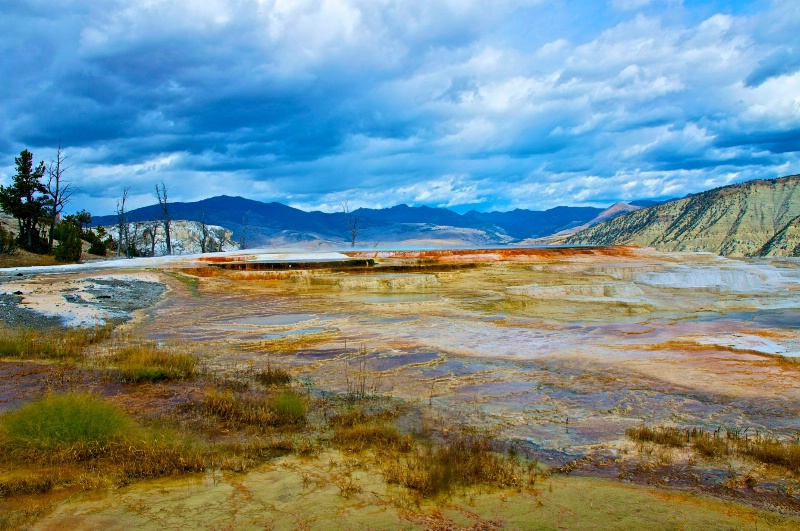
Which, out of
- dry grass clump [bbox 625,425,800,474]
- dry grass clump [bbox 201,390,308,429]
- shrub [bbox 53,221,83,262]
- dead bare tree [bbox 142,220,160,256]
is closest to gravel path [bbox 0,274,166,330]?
dry grass clump [bbox 201,390,308,429]

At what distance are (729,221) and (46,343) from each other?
432 ft

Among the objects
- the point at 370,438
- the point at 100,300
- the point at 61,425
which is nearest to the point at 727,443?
the point at 370,438

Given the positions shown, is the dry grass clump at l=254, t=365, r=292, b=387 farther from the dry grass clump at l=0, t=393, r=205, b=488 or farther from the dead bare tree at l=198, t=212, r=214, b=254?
the dead bare tree at l=198, t=212, r=214, b=254

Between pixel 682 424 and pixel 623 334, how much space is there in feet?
21.9

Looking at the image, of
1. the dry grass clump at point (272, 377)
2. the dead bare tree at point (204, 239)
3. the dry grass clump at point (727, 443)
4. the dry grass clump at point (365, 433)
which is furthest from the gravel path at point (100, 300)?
the dead bare tree at point (204, 239)

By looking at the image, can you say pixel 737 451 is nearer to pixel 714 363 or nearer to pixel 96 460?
pixel 714 363

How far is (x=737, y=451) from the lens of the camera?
584 centimetres

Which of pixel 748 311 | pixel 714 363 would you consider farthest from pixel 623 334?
pixel 748 311

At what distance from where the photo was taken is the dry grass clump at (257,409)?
261 inches

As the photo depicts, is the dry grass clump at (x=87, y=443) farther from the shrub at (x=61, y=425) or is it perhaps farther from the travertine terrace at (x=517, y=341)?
the travertine terrace at (x=517, y=341)

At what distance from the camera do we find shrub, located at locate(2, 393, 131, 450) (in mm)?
5488

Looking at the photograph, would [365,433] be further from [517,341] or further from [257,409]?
[517,341]

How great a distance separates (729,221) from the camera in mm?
117125

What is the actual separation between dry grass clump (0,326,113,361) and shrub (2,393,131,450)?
454 cm
